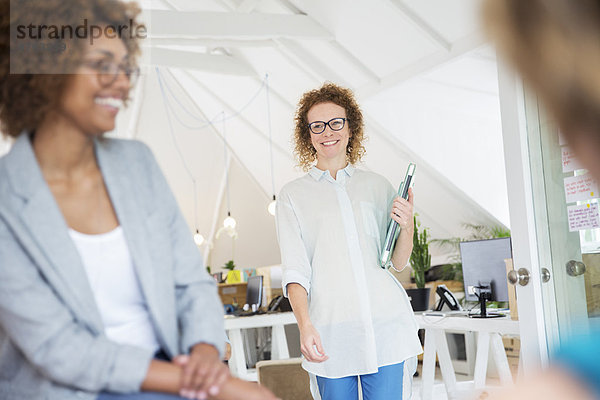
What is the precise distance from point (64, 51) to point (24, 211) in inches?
9.1

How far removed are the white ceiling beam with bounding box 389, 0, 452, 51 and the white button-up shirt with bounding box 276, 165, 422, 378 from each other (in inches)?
115

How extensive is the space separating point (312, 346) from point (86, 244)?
40.3 inches

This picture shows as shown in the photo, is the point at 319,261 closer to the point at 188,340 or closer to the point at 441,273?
the point at 188,340

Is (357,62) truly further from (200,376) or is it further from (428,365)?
(200,376)

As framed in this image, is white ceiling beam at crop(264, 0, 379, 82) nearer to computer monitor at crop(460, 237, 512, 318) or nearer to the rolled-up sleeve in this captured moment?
computer monitor at crop(460, 237, 512, 318)

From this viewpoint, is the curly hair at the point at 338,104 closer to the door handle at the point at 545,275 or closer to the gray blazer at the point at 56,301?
the door handle at the point at 545,275

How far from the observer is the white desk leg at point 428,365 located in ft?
13.7

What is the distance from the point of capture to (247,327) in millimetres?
4910

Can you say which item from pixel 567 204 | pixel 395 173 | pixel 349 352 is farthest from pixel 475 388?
pixel 395 173

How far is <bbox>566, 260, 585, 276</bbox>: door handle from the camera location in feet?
7.25

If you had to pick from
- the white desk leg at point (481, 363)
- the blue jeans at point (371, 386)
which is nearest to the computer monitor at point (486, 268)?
the white desk leg at point (481, 363)

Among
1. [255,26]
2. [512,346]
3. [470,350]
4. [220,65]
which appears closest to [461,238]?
[470,350]

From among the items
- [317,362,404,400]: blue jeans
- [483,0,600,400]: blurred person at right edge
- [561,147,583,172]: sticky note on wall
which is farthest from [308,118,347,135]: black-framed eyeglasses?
[483,0,600,400]: blurred person at right edge

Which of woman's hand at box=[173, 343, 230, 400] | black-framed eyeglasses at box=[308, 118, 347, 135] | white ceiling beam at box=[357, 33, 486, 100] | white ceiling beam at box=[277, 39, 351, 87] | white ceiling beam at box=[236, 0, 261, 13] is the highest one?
white ceiling beam at box=[236, 0, 261, 13]
